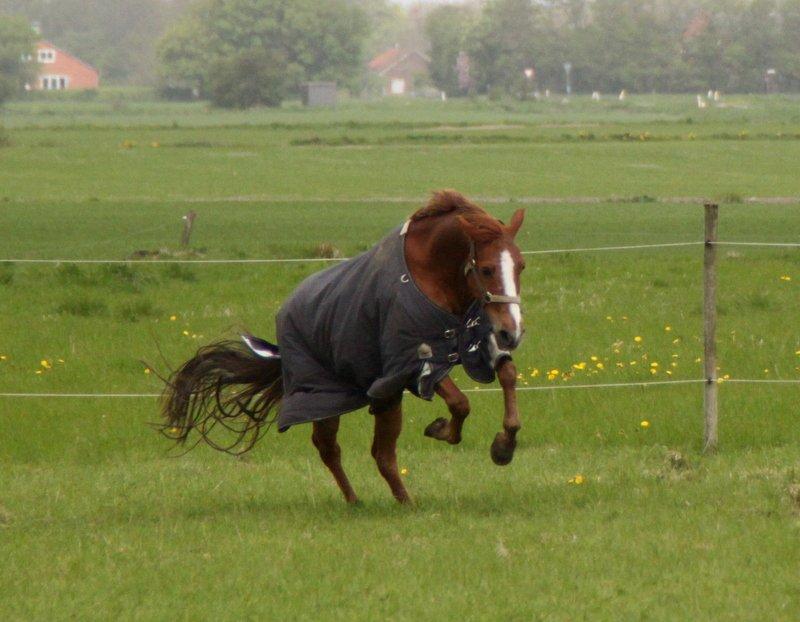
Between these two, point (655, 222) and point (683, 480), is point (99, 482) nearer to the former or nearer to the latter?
point (683, 480)

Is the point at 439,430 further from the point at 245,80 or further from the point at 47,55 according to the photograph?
the point at 47,55

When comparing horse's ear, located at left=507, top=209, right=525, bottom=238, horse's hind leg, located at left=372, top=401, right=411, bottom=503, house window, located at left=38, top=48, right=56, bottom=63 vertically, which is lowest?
horse's hind leg, located at left=372, top=401, right=411, bottom=503

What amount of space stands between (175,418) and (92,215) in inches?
971

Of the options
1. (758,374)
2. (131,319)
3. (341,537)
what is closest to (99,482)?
(341,537)

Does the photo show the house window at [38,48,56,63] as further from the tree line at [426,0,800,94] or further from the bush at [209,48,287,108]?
the bush at [209,48,287,108]

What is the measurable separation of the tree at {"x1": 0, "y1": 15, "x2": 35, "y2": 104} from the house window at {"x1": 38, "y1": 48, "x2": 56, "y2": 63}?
34.9 meters

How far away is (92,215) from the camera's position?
3303 centimetres

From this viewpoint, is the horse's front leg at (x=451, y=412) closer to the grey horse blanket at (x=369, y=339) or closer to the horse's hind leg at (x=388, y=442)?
the grey horse blanket at (x=369, y=339)

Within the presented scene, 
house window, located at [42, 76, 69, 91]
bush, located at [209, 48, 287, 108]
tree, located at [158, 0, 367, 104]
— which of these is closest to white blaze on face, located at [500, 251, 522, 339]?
bush, located at [209, 48, 287, 108]

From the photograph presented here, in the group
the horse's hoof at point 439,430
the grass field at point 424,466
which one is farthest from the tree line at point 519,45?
the horse's hoof at point 439,430

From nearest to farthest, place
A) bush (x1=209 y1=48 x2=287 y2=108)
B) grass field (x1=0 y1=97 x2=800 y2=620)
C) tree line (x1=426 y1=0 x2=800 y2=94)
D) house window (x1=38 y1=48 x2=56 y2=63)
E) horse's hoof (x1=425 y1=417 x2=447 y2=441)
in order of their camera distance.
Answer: grass field (x1=0 y1=97 x2=800 y2=620) < horse's hoof (x1=425 y1=417 x2=447 y2=441) < bush (x1=209 y1=48 x2=287 y2=108) < tree line (x1=426 y1=0 x2=800 y2=94) < house window (x1=38 y1=48 x2=56 y2=63)

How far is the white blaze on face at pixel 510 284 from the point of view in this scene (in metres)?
7.35

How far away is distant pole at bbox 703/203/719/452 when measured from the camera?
1032 centimetres

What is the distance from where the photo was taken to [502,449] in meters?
7.70
